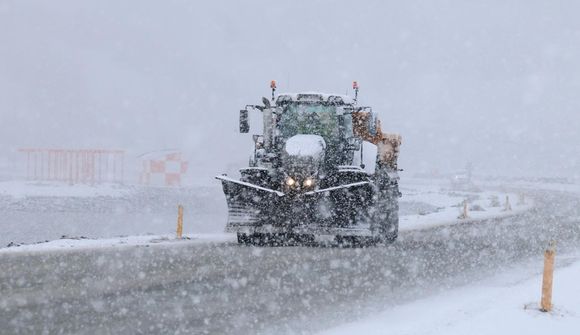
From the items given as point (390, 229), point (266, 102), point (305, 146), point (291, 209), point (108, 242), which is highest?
point (266, 102)

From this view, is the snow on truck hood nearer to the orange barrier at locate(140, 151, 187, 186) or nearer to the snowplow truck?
the snowplow truck

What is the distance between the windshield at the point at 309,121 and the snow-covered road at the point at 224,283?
2.66 m

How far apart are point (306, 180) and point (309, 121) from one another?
193cm

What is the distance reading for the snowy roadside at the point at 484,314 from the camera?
707cm

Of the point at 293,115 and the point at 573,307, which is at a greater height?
the point at 293,115

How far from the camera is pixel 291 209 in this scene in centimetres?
1346

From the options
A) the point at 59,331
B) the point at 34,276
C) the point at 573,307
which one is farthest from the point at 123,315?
the point at 573,307

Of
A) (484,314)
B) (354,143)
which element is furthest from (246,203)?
(484,314)

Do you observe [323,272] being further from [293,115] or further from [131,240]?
[131,240]

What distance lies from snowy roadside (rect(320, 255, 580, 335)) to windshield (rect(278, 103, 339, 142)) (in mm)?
5488

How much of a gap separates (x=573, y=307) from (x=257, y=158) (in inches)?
312

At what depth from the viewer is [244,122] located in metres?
14.5

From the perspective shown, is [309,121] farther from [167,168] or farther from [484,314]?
[167,168]

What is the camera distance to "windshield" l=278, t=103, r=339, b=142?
1468 centimetres
